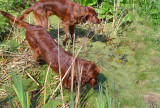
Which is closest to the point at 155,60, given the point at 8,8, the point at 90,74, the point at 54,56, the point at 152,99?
the point at 152,99

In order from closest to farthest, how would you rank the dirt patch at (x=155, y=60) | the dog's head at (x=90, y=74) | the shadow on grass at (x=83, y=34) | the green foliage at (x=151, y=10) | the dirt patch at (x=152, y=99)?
the dog's head at (x=90, y=74) < the dirt patch at (x=152, y=99) < the dirt patch at (x=155, y=60) < the shadow on grass at (x=83, y=34) < the green foliage at (x=151, y=10)

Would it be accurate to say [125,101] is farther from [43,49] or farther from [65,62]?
[43,49]

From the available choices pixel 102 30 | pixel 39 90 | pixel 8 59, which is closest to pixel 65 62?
pixel 39 90

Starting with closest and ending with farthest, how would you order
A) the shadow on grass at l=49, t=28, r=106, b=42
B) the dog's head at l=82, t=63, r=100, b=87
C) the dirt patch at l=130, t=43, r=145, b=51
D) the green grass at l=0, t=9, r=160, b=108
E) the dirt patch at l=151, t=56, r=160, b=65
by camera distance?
the dog's head at l=82, t=63, r=100, b=87, the green grass at l=0, t=9, r=160, b=108, the dirt patch at l=151, t=56, r=160, b=65, the dirt patch at l=130, t=43, r=145, b=51, the shadow on grass at l=49, t=28, r=106, b=42

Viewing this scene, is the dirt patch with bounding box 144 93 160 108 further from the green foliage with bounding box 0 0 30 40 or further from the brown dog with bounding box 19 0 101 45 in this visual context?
the green foliage with bounding box 0 0 30 40

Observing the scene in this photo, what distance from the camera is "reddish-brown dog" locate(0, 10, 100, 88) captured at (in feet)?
8.60

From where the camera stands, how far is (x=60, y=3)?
182 inches

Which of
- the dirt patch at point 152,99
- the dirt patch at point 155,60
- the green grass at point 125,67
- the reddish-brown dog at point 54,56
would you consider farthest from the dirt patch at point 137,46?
the reddish-brown dog at point 54,56

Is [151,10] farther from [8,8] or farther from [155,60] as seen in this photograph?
[8,8]

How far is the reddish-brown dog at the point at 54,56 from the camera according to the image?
8.60 feet

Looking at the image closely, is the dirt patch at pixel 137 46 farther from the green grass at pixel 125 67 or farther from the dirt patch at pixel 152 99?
the dirt patch at pixel 152 99

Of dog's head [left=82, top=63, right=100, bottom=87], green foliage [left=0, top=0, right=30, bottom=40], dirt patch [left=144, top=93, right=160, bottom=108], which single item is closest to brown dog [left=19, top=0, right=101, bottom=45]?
green foliage [left=0, top=0, right=30, bottom=40]

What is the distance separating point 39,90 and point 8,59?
1235mm

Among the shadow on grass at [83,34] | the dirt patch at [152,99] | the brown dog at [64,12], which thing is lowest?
the dirt patch at [152,99]
